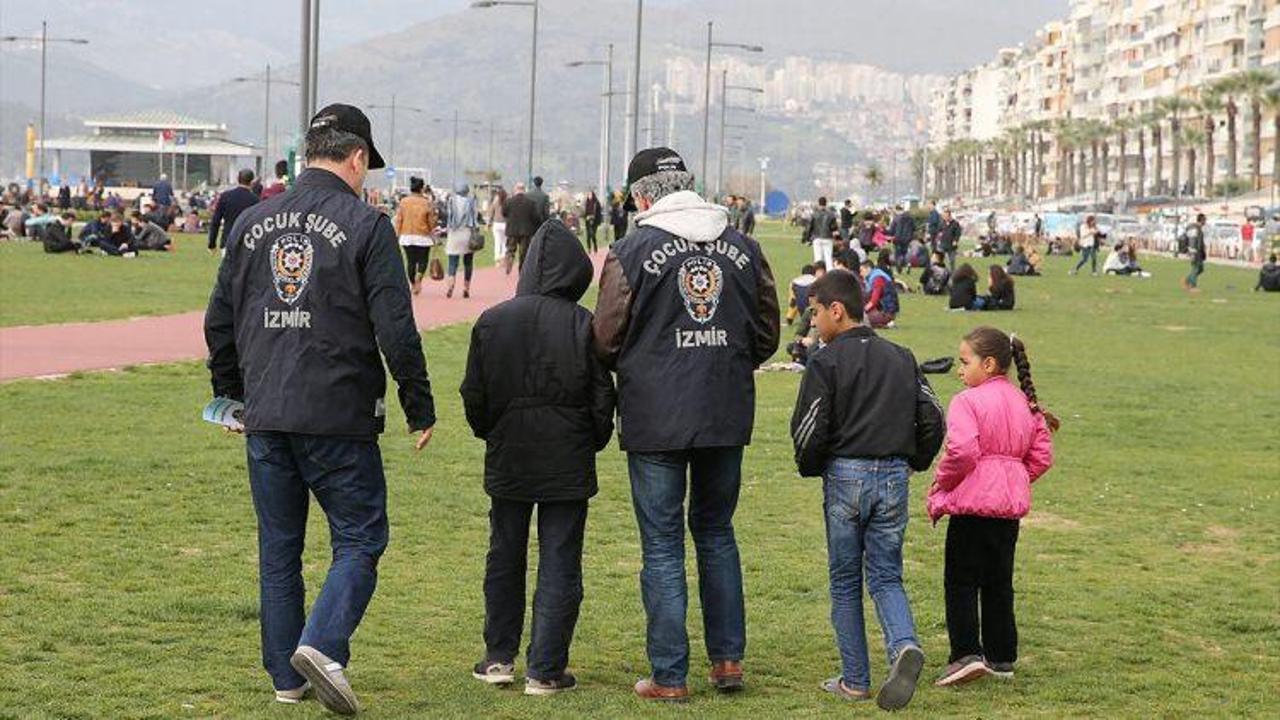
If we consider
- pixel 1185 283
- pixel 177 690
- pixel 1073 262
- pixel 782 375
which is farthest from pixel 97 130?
pixel 177 690

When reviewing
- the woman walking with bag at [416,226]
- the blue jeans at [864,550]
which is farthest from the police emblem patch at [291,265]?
the woman walking with bag at [416,226]

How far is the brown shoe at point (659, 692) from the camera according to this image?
7.92m

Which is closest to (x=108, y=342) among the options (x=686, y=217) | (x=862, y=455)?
(x=686, y=217)

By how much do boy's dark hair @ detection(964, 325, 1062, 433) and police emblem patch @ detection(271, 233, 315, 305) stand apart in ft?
8.32

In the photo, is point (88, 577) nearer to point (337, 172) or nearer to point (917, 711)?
point (337, 172)

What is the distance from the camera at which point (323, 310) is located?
7363mm

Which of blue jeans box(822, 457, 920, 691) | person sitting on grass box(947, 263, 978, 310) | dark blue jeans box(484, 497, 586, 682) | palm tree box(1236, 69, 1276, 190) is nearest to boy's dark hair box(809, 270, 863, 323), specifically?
blue jeans box(822, 457, 920, 691)

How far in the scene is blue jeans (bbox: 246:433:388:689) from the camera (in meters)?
7.44

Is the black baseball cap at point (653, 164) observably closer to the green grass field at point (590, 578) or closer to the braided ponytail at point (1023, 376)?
the braided ponytail at point (1023, 376)

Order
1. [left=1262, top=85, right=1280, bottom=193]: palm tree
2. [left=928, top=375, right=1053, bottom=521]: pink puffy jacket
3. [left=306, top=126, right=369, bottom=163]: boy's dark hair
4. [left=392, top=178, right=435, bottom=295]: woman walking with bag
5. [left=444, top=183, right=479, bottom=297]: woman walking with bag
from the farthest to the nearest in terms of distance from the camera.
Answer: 1. [left=1262, top=85, right=1280, bottom=193]: palm tree
2. [left=444, top=183, right=479, bottom=297]: woman walking with bag
3. [left=392, top=178, right=435, bottom=295]: woman walking with bag
4. [left=928, top=375, right=1053, bottom=521]: pink puffy jacket
5. [left=306, top=126, right=369, bottom=163]: boy's dark hair

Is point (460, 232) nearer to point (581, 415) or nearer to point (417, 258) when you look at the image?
point (417, 258)

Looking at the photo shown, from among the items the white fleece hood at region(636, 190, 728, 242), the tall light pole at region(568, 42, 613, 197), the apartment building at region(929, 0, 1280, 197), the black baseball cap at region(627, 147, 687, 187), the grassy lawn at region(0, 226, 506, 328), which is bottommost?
the grassy lawn at region(0, 226, 506, 328)

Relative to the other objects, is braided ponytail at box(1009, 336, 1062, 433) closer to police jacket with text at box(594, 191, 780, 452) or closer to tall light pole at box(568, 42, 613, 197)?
police jacket with text at box(594, 191, 780, 452)

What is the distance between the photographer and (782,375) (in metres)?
22.4
